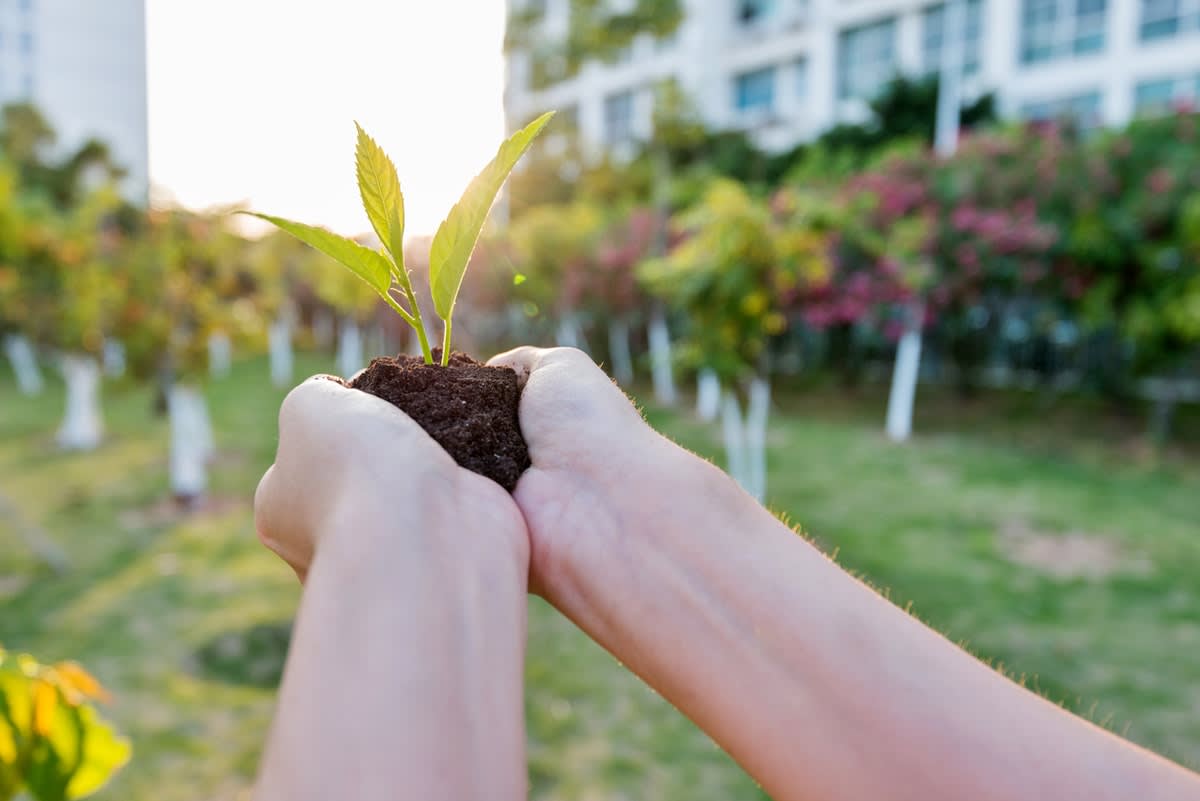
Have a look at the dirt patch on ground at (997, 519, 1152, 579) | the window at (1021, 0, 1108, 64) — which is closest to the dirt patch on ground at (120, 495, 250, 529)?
the dirt patch on ground at (997, 519, 1152, 579)

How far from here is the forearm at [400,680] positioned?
0.67 meters

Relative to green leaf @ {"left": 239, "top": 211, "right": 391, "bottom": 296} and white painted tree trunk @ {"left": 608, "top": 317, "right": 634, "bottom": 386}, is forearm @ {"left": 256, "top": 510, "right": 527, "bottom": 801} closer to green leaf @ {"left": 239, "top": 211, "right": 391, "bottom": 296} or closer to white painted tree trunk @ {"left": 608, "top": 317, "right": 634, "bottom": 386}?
green leaf @ {"left": 239, "top": 211, "right": 391, "bottom": 296}

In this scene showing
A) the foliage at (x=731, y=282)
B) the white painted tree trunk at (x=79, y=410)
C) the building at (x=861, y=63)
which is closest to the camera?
the foliage at (x=731, y=282)

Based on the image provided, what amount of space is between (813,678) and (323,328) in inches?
1206

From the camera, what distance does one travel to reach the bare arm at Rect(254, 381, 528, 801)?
2.21 ft

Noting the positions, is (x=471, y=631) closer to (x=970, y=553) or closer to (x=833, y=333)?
(x=970, y=553)

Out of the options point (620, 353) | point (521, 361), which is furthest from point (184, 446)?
point (620, 353)

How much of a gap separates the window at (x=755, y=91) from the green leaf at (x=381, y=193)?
24.4m

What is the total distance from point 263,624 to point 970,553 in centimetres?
511

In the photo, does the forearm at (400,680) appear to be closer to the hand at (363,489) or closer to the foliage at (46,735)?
the hand at (363,489)

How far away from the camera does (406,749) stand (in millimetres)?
674

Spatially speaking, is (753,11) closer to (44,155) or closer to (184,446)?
(44,155)

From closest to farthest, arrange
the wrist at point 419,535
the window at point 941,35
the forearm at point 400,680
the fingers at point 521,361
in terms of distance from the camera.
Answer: the forearm at point 400,680 → the wrist at point 419,535 → the fingers at point 521,361 → the window at point 941,35

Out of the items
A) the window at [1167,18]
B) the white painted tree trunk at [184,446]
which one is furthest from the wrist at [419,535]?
the window at [1167,18]
